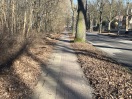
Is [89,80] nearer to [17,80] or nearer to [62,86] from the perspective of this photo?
[62,86]

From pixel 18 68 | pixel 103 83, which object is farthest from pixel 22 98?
pixel 18 68

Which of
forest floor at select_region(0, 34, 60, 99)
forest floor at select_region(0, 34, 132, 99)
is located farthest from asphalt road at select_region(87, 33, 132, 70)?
forest floor at select_region(0, 34, 60, 99)

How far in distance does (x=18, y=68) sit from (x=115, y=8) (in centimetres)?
7904

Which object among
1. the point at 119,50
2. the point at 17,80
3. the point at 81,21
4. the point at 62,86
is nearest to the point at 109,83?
the point at 62,86

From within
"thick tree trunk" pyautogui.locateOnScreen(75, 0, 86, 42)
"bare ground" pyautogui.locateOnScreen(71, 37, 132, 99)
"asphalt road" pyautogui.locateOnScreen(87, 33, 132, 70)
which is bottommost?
"asphalt road" pyautogui.locateOnScreen(87, 33, 132, 70)

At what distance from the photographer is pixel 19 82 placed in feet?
27.4

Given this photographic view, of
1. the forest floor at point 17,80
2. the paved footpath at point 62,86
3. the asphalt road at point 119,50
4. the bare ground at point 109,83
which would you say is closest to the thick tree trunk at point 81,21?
the asphalt road at point 119,50

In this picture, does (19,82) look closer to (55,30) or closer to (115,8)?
(55,30)

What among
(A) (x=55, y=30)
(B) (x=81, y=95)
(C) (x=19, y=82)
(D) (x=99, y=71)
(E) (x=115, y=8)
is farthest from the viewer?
(E) (x=115, y=8)

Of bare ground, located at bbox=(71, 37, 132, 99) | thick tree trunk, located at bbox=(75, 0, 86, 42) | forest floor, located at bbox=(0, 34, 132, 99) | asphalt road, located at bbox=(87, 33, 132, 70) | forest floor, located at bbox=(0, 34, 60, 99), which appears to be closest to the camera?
forest floor, located at bbox=(0, 34, 60, 99)

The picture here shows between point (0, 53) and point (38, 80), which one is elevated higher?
point (0, 53)

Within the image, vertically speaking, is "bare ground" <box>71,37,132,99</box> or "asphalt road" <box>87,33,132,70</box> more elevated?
"bare ground" <box>71,37,132,99</box>

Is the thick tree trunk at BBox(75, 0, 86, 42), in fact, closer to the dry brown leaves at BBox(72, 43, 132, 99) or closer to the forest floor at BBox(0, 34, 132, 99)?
the dry brown leaves at BBox(72, 43, 132, 99)

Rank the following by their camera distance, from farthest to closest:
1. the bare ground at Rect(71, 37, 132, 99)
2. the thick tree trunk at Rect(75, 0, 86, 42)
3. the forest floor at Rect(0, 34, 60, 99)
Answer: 1. the thick tree trunk at Rect(75, 0, 86, 42)
2. the bare ground at Rect(71, 37, 132, 99)
3. the forest floor at Rect(0, 34, 60, 99)
